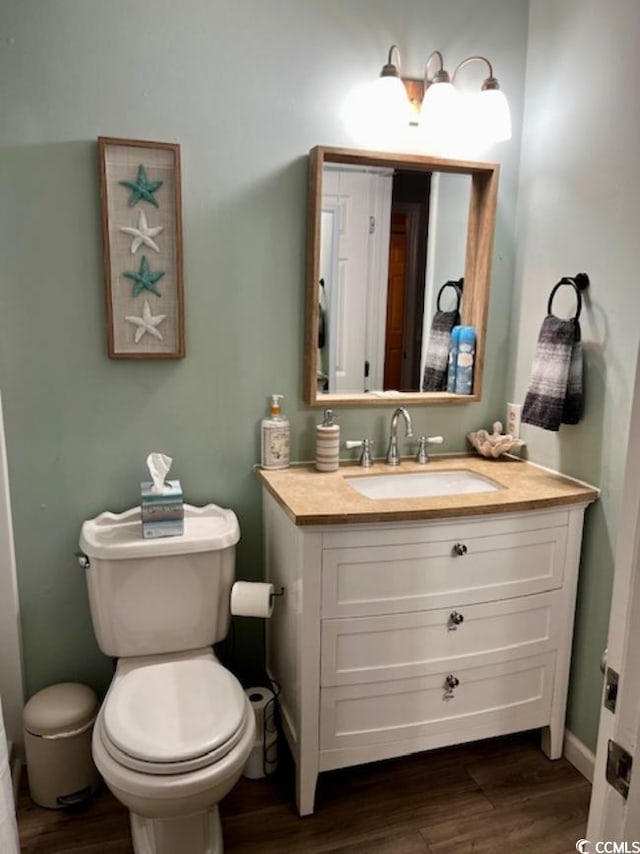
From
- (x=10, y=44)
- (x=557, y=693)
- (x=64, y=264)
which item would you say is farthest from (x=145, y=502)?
(x=557, y=693)

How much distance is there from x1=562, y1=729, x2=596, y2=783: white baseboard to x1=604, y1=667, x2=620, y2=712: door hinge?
1439 mm

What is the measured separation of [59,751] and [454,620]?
3.96 ft

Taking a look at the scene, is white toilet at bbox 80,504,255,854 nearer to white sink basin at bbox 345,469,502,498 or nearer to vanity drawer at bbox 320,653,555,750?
vanity drawer at bbox 320,653,555,750

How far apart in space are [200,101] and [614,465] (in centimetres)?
165

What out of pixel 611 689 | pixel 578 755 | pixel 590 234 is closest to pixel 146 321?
pixel 590 234

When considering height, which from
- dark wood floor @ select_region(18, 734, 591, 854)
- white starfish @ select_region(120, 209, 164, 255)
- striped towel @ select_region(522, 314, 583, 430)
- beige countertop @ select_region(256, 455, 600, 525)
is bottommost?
dark wood floor @ select_region(18, 734, 591, 854)

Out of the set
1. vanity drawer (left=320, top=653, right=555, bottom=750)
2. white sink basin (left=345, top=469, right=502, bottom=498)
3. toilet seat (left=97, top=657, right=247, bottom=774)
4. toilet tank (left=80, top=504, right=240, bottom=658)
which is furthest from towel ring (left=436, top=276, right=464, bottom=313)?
toilet seat (left=97, top=657, right=247, bottom=774)

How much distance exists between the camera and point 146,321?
1916 mm

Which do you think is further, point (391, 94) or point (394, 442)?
point (394, 442)

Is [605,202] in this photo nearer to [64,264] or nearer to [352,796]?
[64,264]

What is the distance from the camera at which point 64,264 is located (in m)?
1.84

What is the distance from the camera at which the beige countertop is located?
5.49ft

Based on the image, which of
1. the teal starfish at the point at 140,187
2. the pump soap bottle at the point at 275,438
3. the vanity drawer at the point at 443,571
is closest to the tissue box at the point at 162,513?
the pump soap bottle at the point at 275,438

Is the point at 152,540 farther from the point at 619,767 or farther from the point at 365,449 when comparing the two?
the point at 619,767
